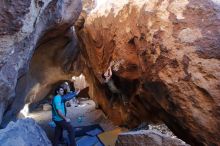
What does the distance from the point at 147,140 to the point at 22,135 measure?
1624 millimetres

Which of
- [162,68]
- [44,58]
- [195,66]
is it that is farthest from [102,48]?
[195,66]

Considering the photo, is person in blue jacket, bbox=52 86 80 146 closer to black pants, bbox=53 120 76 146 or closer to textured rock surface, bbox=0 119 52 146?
black pants, bbox=53 120 76 146

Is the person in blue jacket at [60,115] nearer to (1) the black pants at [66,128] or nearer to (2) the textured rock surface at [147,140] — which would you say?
(1) the black pants at [66,128]

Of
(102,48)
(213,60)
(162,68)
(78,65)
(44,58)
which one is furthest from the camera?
(78,65)

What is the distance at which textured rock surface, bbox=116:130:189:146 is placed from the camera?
11.6 feet

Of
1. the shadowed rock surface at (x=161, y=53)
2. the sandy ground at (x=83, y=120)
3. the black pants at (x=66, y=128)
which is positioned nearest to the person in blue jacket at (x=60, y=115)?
the black pants at (x=66, y=128)

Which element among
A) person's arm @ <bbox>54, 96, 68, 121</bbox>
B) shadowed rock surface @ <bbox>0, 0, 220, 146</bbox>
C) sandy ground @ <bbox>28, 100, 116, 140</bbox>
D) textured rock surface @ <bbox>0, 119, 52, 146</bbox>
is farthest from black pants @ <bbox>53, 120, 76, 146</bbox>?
sandy ground @ <bbox>28, 100, 116, 140</bbox>

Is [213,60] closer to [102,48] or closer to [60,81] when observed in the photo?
[102,48]

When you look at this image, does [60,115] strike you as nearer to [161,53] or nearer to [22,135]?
[22,135]

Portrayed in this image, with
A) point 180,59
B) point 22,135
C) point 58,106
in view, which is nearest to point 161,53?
point 180,59

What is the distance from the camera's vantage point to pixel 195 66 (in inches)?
147

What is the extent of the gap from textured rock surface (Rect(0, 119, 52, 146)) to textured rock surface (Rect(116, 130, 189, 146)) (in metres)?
1.22

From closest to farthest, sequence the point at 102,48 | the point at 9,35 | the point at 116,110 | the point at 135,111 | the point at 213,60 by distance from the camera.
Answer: the point at 9,35 < the point at 213,60 < the point at 135,111 < the point at 102,48 < the point at 116,110

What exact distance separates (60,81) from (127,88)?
5040 mm
